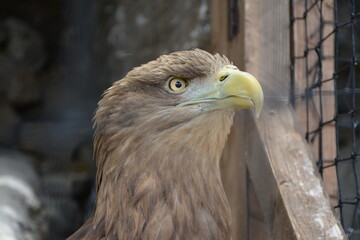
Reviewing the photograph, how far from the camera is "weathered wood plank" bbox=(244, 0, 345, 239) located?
7.64 feet

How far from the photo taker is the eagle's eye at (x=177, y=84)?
2.43m

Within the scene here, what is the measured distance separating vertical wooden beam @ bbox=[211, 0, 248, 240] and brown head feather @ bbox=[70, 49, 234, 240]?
9.2 inches

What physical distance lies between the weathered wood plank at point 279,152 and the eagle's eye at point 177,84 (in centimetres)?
37

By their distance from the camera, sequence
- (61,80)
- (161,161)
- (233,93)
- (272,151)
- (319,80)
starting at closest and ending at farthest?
1. (233,93)
2. (161,161)
3. (272,151)
4. (319,80)
5. (61,80)

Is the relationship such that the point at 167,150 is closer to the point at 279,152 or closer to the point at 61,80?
the point at 279,152

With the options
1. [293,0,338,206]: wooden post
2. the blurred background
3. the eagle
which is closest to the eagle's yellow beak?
the eagle

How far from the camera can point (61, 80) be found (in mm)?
8039

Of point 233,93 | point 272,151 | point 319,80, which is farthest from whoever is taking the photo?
point 319,80

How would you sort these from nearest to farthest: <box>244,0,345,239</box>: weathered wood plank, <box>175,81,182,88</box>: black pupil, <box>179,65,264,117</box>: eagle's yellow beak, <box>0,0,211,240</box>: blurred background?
<box>179,65,264,117</box>: eagle's yellow beak
<box>244,0,345,239</box>: weathered wood plank
<box>175,81,182,88</box>: black pupil
<box>0,0,211,240</box>: blurred background

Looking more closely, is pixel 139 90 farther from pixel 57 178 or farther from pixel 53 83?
pixel 53 83

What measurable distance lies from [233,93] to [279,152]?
41 centimetres

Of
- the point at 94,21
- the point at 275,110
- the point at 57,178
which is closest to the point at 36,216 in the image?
the point at 57,178

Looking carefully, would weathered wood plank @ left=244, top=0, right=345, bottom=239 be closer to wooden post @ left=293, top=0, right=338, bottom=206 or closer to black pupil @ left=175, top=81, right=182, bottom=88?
wooden post @ left=293, top=0, right=338, bottom=206

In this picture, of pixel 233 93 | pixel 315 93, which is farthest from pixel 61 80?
pixel 233 93
